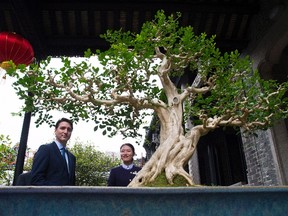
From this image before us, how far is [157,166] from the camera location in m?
1.87

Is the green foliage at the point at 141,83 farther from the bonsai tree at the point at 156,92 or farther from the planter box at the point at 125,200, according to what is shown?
the planter box at the point at 125,200

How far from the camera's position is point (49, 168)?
71.7 inches

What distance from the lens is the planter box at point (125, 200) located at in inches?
36.6

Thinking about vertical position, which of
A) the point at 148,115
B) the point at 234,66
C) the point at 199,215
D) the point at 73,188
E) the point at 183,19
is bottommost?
the point at 199,215

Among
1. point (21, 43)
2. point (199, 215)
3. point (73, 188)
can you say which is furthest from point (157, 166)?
point (21, 43)

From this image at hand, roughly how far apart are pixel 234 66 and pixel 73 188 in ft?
6.02

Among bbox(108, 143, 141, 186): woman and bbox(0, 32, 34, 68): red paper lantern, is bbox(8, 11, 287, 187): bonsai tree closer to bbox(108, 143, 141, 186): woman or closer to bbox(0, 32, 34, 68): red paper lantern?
bbox(108, 143, 141, 186): woman

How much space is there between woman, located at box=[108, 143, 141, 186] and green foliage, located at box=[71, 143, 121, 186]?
10.1 m

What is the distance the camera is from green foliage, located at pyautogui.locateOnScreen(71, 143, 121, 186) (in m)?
12.9

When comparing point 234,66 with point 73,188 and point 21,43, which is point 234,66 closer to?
point 73,188

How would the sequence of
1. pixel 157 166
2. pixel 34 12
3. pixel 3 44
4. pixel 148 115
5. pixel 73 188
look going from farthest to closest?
pixel 34 12
pixel 3 44
pixel 148 115
pixel 157 166
pixel 73 188

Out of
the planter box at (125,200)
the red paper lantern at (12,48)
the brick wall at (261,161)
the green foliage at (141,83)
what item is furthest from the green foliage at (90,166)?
the planter box at (125,200)

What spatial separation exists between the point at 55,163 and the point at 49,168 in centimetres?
5

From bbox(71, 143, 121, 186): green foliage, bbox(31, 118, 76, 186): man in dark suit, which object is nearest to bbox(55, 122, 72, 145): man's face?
bbox(31, 118, 76, 186): man in dark suit
